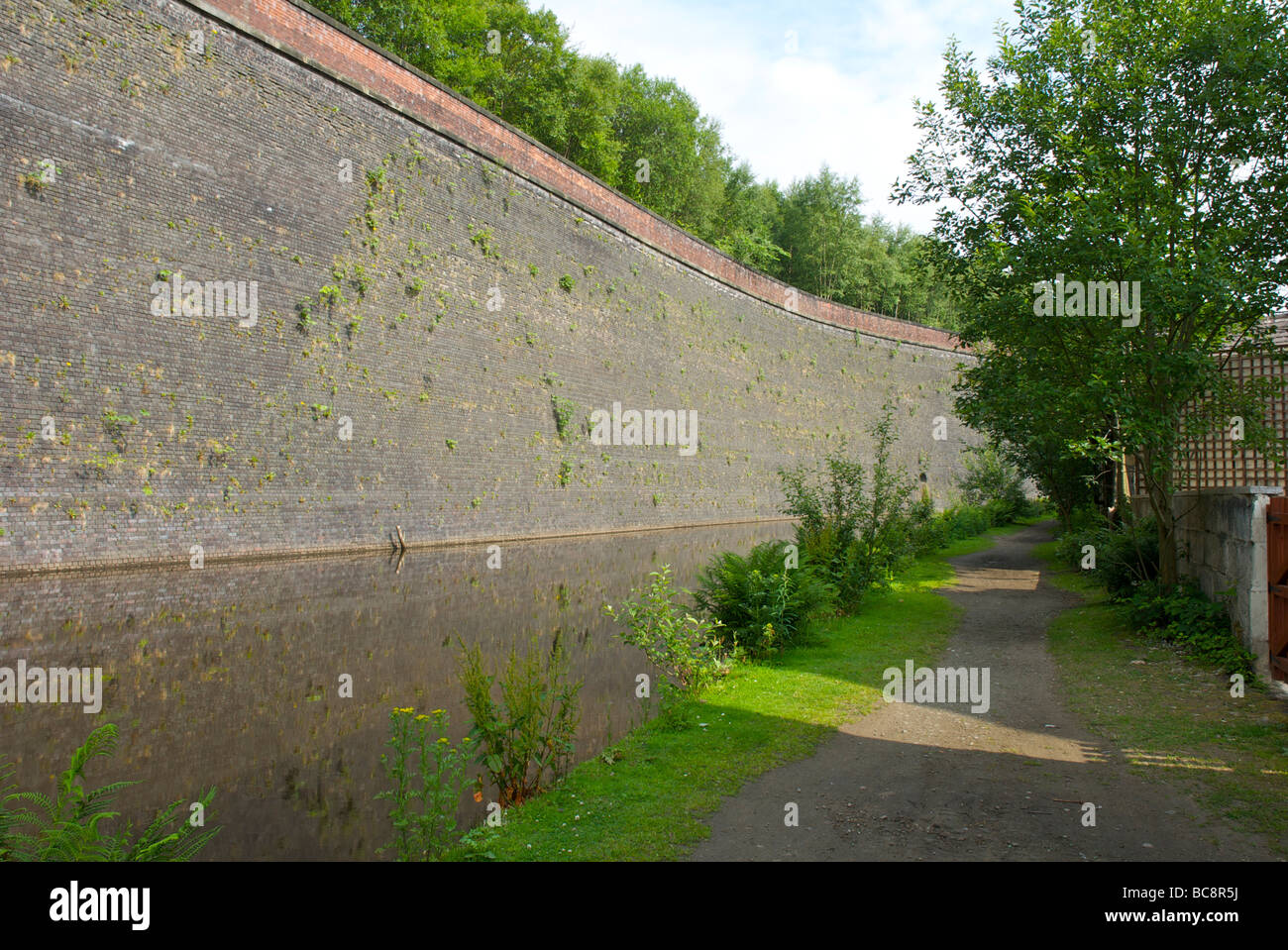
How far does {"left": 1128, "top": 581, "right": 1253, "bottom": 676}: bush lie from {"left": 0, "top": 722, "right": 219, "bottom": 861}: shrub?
8.54 m

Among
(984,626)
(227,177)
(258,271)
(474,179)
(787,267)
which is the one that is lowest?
(984,626)

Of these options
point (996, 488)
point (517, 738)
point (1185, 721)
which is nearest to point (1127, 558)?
point (1185, 721)

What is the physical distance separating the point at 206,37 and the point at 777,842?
15.9m

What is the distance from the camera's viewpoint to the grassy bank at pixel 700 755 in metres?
4.49

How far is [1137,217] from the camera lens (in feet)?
36.5

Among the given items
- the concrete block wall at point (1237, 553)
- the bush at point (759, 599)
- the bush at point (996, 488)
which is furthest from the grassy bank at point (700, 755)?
the bush at point (996, 488)

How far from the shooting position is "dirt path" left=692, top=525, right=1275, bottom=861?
4.33 metres

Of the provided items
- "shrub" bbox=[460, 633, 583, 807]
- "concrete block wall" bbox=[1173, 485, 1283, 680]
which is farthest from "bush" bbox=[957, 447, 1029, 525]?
"shrub" bbox=[460, 633, 583, 807]

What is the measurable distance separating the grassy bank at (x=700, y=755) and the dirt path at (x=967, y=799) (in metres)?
0.21

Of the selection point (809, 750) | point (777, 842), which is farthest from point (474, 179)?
point (777, 842)

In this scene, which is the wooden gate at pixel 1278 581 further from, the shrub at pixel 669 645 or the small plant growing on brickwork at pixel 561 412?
the small plant growing on brickwork at pixel 561 412

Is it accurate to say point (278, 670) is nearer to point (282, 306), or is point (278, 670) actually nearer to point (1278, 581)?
point (1278, 581)
